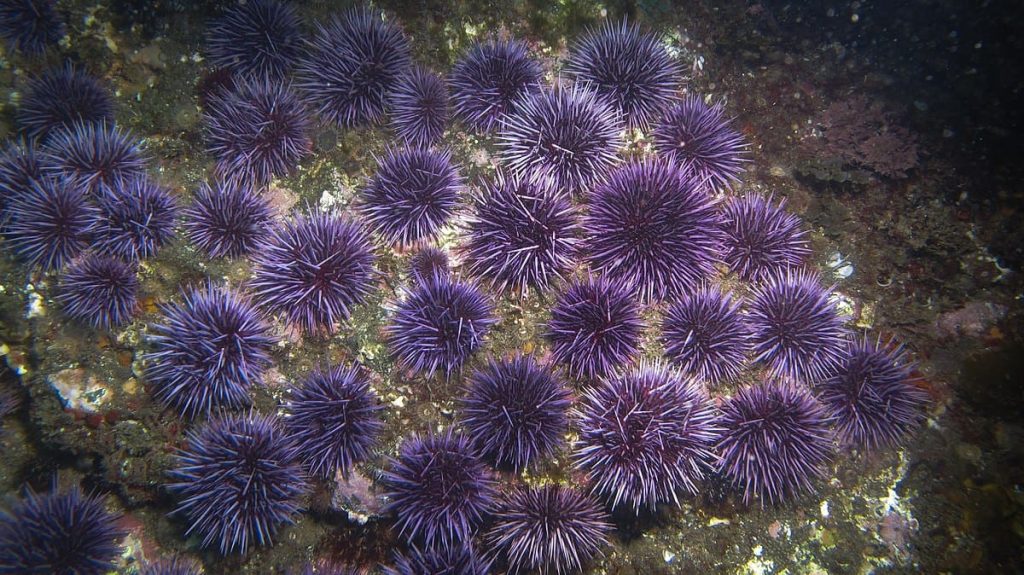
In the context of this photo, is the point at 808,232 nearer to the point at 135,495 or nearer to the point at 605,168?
the point at 605,168

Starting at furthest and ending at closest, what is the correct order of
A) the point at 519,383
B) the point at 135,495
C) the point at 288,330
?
1. the point at 135,495
2. the point at 288,330
3. the point at 519,383

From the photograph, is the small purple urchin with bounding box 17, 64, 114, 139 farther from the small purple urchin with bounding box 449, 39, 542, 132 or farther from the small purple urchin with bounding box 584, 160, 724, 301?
the small purple urchin with bounding box 584, 160, 724, 301

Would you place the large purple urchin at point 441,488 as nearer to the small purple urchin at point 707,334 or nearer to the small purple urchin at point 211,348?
the small purple urchin at point 211,348

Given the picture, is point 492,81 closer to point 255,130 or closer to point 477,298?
point 477,298

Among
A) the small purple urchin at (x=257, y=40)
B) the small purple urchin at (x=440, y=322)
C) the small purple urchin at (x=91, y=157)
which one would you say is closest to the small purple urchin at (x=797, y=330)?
the small purple urchin at (x=440, y=322)

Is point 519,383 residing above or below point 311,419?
above

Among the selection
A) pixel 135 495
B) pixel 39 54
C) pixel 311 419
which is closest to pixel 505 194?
pixel 311 419
